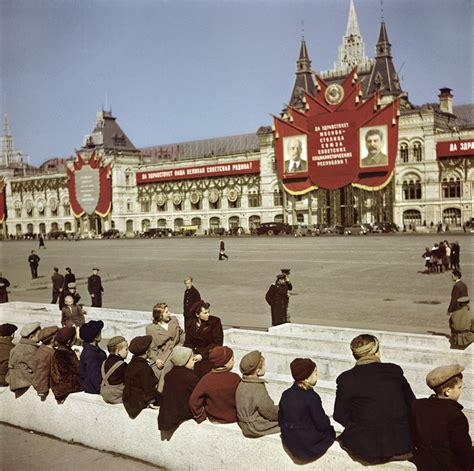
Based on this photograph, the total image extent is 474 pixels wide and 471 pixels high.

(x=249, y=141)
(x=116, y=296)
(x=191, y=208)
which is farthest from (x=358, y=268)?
(x=249, y=141)

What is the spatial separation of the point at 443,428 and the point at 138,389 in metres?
3.28

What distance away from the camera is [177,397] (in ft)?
20.1

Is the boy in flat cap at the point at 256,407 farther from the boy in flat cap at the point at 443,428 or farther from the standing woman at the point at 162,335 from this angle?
the standing woman at the point at 162,335

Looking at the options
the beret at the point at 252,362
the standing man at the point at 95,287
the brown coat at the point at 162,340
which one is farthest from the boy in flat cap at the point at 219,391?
the standing man at the point at 95,287

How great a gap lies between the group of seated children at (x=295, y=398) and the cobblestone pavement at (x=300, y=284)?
7296 millimetres

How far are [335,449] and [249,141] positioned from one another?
3374 inches

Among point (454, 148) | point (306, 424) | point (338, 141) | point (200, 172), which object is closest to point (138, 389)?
point (306, 424)

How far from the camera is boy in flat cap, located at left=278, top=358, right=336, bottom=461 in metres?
5.14

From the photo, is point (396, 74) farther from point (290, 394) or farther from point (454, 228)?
point (290, 394)

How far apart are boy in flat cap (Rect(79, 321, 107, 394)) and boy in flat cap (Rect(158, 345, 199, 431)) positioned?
4.31 ft

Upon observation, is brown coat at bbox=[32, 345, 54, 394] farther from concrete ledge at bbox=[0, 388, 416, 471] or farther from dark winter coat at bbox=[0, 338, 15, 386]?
dark winter coat at bbox=[0, 338, 15, 386]

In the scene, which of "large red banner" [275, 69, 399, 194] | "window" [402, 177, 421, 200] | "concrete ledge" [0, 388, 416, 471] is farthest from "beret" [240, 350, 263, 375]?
"window" [402, 177, 421, 200]

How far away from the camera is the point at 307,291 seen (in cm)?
2011

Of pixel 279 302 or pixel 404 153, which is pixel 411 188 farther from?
pixel 279 302
